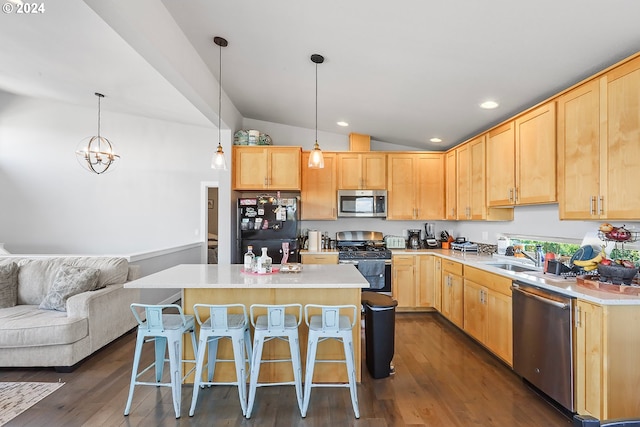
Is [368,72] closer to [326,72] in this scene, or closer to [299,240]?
[326,72]

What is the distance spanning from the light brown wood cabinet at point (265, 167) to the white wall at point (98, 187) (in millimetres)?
1283

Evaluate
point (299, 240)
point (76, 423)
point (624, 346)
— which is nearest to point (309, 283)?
point (76, 423)

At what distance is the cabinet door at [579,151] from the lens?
2.14 meters

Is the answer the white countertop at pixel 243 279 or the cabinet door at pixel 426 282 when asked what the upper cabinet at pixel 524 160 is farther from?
the white countertop at pixel 243 279

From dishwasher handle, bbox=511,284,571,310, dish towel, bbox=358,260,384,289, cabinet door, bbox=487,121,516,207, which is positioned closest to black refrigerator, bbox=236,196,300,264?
dish towel, bbox=358,260,384,289

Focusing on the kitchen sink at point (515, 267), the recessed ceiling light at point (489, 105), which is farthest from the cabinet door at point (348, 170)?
the kitchen sink at point (515, 267)

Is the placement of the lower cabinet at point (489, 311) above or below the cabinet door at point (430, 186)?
below

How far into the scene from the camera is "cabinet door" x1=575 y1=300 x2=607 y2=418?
5.95 feet

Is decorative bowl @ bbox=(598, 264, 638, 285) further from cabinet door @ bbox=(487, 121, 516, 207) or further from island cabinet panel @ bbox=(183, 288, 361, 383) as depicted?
island cabinet panel @ bbox=(183, 288, 361, 383)

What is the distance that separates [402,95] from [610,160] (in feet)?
5.82

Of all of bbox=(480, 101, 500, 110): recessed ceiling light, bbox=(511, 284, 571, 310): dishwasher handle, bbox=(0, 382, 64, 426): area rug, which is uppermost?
bbox=(480, 101, 500, 110): recessed ceiling light

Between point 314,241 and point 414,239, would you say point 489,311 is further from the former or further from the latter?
point 314,241

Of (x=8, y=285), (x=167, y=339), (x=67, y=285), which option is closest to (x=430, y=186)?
(x=167, y=339)

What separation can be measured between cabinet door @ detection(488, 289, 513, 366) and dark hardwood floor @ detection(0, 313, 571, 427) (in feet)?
0.53
